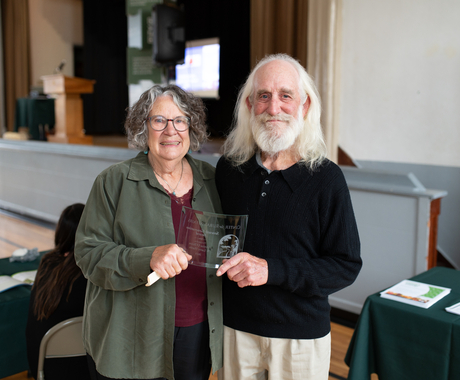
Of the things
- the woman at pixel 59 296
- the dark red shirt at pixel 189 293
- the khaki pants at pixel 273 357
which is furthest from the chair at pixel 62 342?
the khaki pants at pixel 273 357

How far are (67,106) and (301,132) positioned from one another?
628cm

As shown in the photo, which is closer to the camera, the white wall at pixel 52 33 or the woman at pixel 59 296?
the woman at pixel 59 296

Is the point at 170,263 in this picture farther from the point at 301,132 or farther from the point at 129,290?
the point at 301,132

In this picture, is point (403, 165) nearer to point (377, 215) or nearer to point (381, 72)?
point (381, 72)

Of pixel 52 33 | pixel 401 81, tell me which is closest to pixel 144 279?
pixel 401 81

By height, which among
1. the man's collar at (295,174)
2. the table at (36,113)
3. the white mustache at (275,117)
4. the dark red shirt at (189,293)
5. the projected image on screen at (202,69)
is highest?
the projected image on screen at (202,69)

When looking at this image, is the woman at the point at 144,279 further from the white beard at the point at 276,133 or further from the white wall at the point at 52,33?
the white wall at the point at 52,33

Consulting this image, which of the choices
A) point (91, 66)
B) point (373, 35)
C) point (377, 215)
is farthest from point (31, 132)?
point (377, 215)

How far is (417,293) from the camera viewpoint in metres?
1.76

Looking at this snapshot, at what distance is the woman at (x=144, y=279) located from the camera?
126 centimetres

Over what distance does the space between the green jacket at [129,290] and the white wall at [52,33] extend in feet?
30.9

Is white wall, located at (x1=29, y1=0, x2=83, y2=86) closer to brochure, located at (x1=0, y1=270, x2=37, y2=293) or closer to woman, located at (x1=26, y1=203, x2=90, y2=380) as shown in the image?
brochure, located at (x1=0, y1=270, x2=37, y2=293)

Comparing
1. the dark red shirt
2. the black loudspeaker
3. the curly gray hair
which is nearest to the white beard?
the curly gray hair

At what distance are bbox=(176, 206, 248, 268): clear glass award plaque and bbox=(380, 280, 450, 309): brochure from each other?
2.98 ft
